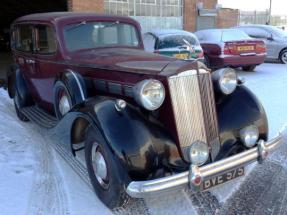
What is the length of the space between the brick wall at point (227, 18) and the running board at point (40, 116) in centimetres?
1513

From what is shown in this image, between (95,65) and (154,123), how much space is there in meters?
1.18

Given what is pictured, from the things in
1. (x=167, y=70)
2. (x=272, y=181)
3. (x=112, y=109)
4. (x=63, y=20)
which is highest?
(x=63, y=20)

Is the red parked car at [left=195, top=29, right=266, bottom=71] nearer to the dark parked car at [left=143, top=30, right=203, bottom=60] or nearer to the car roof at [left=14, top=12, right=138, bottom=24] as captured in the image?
the dark parked car at [left=143, top=30, right=203, bottom=60]

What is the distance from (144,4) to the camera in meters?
15.1

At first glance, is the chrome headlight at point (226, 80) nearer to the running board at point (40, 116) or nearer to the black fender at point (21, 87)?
the running board at point (40, 116)

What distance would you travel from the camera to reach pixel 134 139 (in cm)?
304

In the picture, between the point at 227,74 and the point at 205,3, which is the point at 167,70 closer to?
the point at 227,74

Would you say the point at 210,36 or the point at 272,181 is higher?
the point at 210,36

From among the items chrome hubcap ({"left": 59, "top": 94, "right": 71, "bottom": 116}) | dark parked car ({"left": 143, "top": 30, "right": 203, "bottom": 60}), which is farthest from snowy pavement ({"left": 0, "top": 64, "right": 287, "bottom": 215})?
dark parked car ({"left": 143, "top": 30, "right": 203, "bottom": 60})

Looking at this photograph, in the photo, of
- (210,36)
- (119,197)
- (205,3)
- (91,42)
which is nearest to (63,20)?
(91,42)

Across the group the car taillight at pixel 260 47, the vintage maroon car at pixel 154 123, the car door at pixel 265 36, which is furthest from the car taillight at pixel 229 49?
the vintage maroon car at pixel 154 123

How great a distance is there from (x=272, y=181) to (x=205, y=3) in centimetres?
1470

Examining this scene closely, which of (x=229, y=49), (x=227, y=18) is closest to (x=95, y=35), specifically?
(x=229, y=49)

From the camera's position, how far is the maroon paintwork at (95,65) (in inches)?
134
